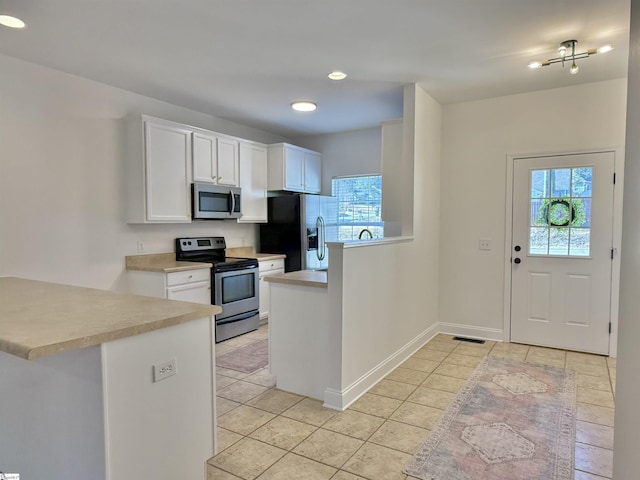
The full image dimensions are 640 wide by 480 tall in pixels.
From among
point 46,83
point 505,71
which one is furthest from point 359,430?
point 46,83

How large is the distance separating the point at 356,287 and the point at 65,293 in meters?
1.82

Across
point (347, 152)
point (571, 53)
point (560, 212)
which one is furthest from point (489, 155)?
point (347, 152)

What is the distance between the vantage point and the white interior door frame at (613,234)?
12.1ft

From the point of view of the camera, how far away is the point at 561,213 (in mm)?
3930

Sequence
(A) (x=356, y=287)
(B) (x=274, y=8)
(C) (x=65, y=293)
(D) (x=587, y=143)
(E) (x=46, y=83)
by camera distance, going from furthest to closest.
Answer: (D) (x=587, y=143) → (E) (x=46, y=83) → (A) (x=356, y=287) → (B) (x=274, y=8) → (C) (x=65, y=293)

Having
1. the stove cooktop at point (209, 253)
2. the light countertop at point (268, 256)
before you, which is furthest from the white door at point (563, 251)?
the stove cooktop at point (209, 253)

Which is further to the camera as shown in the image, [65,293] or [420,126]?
[420,126]

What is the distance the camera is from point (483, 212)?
169 inches

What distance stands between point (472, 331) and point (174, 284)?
323 cm

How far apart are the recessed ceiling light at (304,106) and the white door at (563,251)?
2.26m

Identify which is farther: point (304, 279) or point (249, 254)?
point (249, 254)

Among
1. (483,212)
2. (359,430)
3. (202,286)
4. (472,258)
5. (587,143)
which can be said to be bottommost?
(359,430)

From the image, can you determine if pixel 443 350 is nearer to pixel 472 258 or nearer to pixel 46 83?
pixel 472 258

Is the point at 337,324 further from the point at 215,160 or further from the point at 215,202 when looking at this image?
the point at 215,160
